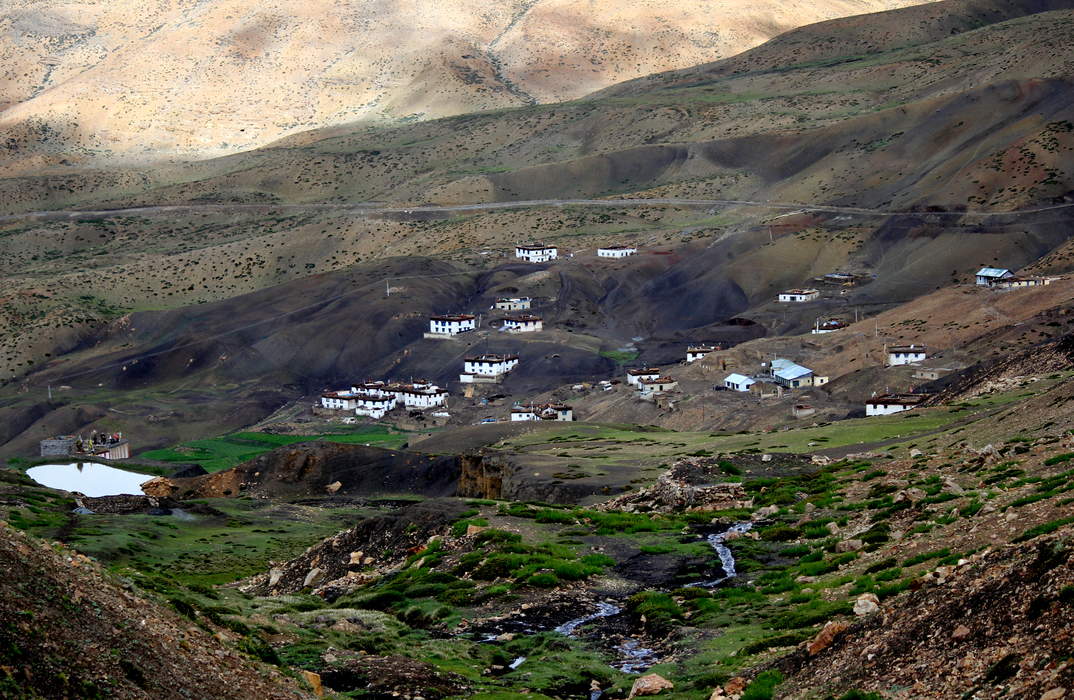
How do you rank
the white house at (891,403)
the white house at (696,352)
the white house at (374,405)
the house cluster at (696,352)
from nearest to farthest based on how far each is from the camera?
the white house at (891,403) → the house cluster at (696,352) → the white house at (696,352) → the white house at (374,405)

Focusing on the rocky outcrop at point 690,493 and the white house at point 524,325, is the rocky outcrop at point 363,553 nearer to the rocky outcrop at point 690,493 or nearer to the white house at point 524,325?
the rocky outcrop at point 690,493

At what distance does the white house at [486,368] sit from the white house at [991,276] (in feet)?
→ 159

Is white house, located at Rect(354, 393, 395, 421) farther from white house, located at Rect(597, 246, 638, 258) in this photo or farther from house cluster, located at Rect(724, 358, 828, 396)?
white house, located at Rect(597, 246, 638, 258)

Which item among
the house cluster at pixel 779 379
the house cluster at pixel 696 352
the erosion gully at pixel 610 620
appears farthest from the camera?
the house cluster at pixel 696 352

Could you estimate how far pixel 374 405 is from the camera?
441 ft

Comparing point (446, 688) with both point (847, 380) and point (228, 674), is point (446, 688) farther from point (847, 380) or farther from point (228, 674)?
point (847, 380)

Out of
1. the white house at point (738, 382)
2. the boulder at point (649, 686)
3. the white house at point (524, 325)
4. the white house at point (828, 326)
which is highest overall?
the boulder at point (649, 686)

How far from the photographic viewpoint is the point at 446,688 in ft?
82.4

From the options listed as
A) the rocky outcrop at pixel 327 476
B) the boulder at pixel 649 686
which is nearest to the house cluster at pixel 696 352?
the rocky outcrop at pixel 327 476

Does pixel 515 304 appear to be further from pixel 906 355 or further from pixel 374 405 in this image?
pixel 906 355

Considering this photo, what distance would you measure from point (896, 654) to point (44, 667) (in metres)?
12.4

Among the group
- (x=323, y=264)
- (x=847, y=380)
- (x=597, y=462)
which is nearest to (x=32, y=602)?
(x=597, y=462)

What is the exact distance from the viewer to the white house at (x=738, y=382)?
116 m

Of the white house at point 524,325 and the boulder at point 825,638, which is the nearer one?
the boulder at point 825,638
